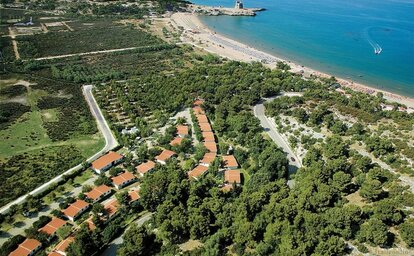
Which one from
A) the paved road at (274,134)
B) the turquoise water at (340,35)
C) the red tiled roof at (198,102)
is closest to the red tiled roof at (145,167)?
the paved road at (274,134)

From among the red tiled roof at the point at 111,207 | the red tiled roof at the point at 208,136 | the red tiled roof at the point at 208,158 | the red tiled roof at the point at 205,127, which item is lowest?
the red tiled roof at the point at 111,207

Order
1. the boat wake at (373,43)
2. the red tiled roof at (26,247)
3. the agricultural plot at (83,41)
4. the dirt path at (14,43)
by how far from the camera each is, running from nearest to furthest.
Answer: the red tiled roof at (26,247), the dirt path at (14,43), the agricultural plot at (83,41), the boat wake at (373,43)

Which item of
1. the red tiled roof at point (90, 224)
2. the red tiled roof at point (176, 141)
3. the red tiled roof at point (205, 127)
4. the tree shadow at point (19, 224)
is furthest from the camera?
the red tiled roof at point (205, 127)

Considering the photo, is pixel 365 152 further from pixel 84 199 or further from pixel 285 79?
pixel 84 199

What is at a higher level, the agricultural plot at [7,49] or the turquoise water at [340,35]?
the turquoise water at [340,35]

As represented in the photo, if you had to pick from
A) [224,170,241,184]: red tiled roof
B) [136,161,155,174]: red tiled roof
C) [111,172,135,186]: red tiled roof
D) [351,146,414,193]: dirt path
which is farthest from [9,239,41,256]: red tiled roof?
[351,146,414,193]: dirt path

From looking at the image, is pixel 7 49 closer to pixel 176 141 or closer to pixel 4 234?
pixel 176 141

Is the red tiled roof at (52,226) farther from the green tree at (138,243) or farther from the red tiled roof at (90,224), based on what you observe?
the green tree at (138,243)

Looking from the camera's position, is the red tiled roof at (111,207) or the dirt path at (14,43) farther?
the dirt path at (14,43)
